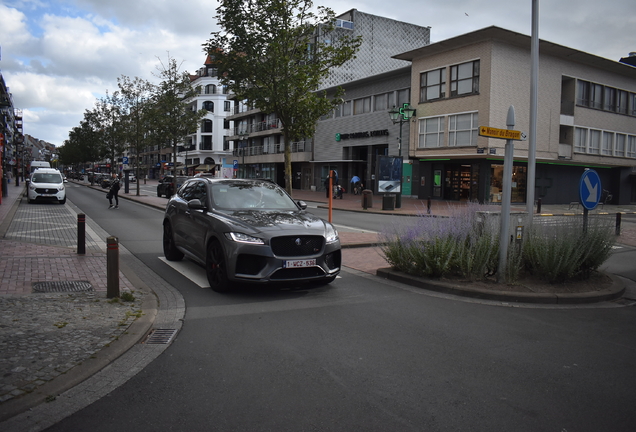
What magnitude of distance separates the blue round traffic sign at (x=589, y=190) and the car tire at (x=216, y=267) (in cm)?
571

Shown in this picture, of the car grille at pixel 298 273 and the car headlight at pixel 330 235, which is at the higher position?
the car headlight at pixel 330 235

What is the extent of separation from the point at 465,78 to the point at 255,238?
28.4m

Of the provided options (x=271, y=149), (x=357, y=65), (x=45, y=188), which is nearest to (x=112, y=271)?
(x=45, y=188)

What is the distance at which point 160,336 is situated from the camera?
5082 millimetres

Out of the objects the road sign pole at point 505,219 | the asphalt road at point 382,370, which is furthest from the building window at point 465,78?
the asphalt road at point 382,370

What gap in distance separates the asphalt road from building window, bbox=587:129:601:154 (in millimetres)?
34942

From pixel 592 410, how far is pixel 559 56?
3623cm

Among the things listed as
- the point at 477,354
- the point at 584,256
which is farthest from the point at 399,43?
the point at 477,354

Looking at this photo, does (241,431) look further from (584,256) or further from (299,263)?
(584,256)

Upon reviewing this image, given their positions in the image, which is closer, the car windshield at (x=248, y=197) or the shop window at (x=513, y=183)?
the car windshield at (x=248, y=197)

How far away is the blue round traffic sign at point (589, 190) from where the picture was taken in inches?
313

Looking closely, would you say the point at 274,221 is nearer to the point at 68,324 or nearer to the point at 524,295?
the point at 68,324

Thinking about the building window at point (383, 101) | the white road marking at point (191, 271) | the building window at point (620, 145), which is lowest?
the white road marking at point (191, 271)

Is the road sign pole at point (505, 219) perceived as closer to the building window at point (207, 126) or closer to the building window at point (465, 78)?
the building window at point (465, 78)
